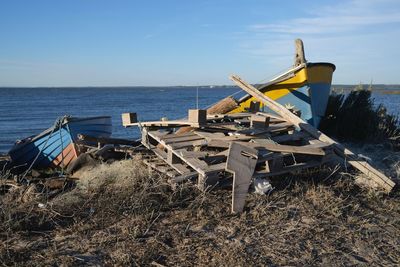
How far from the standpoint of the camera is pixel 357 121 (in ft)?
33.4

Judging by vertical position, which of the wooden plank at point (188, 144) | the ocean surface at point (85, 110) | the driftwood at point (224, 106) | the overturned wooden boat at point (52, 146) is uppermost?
the driftwood at point (224, 106)

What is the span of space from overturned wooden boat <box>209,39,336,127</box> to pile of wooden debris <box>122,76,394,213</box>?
1.90 m

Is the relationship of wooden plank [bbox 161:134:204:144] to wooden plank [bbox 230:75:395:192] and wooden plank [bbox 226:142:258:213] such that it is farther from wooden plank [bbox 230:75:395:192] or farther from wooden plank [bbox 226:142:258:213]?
wooden plank [bbox 230:75:395:192]

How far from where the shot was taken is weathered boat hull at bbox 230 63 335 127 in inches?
354

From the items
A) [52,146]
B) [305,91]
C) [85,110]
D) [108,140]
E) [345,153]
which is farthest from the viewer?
[85,110]

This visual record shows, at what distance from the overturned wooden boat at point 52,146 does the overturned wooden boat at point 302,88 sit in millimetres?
3620

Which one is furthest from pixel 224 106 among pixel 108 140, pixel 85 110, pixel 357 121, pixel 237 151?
pixel 85 110

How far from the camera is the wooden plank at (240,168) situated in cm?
499

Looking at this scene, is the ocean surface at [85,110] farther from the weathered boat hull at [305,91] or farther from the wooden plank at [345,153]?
the weathered boat hull at [305,91]

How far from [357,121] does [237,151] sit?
5.91m

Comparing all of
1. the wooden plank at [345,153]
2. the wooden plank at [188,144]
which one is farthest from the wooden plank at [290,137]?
the wooden plank at [188,144]

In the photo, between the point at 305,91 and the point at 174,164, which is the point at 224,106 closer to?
the point at 305,91

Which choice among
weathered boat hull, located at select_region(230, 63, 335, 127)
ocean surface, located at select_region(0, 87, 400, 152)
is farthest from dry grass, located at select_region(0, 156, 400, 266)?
weathered boat hull, located at select_region(230, 63, 335, 127)

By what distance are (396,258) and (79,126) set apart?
25.0ft
